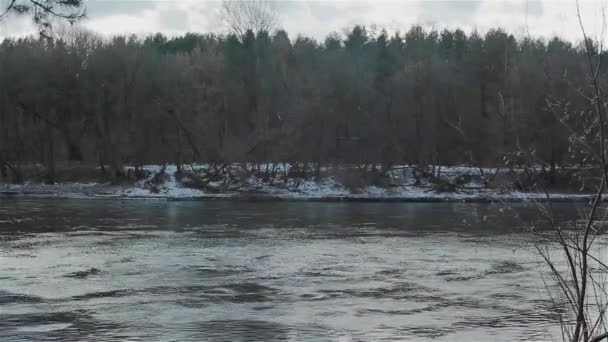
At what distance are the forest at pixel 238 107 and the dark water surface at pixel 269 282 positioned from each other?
88.0ft

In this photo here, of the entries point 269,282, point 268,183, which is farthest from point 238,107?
point 269,282

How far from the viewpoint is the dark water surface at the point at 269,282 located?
40.1 feet

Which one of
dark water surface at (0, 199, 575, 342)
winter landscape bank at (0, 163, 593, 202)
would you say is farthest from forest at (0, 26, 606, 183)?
dark water surface at (0, 199, 575, 342)

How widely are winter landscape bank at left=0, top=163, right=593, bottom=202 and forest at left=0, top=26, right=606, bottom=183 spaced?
101 cm

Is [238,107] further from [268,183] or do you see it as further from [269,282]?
[269,282]

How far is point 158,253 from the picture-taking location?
22266 millimetres

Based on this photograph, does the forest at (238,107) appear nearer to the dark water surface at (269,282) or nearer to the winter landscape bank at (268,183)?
the winter landscape bank at (268,183)

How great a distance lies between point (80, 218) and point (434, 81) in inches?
1438

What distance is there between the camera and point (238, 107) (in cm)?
6347

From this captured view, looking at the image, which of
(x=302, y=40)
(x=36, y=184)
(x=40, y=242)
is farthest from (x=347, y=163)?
(x=40, y=242)

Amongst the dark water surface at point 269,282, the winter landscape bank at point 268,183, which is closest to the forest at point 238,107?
the winter landscape bank at point 268,183

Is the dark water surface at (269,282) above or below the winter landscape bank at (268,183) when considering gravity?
below

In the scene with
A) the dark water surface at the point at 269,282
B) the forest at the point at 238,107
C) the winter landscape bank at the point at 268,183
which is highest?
the forest at the point at 238,107

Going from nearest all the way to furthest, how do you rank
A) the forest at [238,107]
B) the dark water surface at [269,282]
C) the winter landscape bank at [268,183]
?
1. the dark water surface at [269,282]
2. the winter landscape bank at [268,183]
3. the forest at [238,107]
